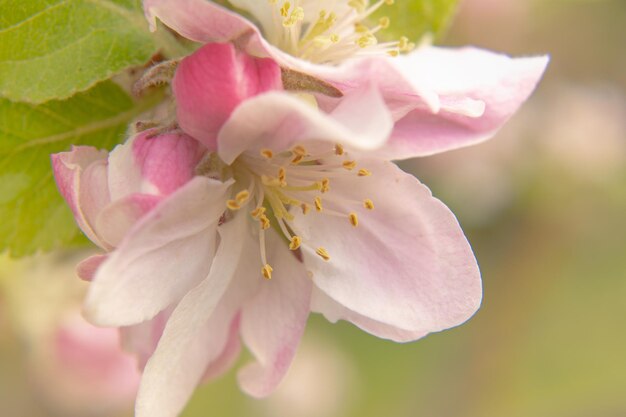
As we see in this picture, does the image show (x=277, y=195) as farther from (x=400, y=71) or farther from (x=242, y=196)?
(x=400, y=71)

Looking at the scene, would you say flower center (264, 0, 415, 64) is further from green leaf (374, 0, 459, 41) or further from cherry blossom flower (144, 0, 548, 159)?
green leaf (374, 0, 459, 41)

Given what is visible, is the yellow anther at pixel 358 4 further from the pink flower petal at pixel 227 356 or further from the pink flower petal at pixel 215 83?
the pink flower petal at pixel 227 356

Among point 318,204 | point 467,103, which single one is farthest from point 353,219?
point 467,103

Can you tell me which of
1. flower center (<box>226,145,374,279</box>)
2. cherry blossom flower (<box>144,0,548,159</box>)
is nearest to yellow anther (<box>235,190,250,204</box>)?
flower center (<box>226,145,374,279</box>)

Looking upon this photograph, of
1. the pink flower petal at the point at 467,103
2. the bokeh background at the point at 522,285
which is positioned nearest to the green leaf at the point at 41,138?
the pink flower petal at the point at 467,103

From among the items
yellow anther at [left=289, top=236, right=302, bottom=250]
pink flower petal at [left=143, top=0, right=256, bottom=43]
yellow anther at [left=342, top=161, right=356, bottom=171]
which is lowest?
yellow anther at [left=289, top=236, right=302, bottom=250]
